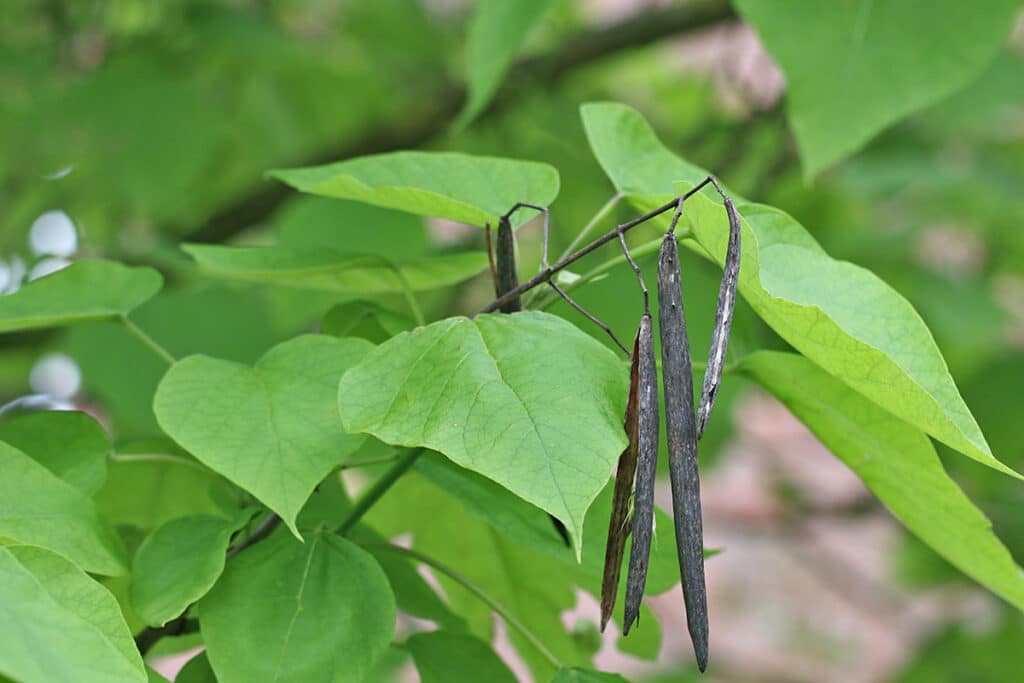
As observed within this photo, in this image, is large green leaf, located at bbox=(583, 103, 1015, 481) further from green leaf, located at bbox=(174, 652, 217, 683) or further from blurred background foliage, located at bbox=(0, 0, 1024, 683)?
blurred background foliage, located at bbox=(0, 0, 1024, 683)

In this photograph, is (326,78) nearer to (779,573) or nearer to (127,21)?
(127,21)

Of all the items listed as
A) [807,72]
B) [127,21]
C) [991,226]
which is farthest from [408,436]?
[991,226]

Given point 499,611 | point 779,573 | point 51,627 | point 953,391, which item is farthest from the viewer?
point 779,573

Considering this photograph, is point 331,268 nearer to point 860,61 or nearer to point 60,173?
point 860,61

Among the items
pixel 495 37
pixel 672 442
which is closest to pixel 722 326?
pixel 672 442

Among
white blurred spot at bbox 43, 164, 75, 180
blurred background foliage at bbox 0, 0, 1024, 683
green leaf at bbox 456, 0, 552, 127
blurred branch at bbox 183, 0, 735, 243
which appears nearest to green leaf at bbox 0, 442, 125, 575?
green leaf at bbox 456, 0, 552, 127
